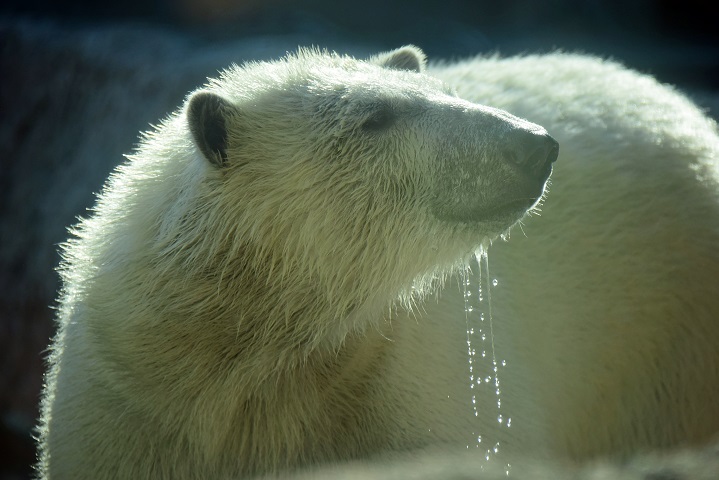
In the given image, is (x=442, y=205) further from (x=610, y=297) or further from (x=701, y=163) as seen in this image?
(x=701, y=163)

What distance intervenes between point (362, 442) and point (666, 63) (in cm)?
608

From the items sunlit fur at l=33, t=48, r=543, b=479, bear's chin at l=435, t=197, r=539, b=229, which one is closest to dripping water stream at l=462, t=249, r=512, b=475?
bear's chin at l=435, t=197, r=539, b=229

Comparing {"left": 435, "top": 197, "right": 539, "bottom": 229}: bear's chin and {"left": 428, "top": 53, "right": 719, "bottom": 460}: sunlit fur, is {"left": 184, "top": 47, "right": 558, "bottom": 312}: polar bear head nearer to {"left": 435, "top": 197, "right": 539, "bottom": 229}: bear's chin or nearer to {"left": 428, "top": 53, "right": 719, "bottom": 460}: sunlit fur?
{"left": 435, "top": 197, "right": 539, "bottom": 229}: bear's chin

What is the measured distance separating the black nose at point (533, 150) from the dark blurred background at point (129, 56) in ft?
11.6

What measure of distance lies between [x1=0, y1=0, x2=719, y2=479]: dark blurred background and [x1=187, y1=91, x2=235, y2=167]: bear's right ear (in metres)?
4.13

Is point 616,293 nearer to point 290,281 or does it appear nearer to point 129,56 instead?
point 290,281

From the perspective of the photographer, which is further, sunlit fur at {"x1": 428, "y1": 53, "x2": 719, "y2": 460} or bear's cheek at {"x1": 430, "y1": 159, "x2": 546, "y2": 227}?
sunlit fur at {"x1": 428, "y1": 53, "x2": 719, "y2": 460}

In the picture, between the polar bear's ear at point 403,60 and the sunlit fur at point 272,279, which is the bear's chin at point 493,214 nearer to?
the sunlit fur at point 272,279

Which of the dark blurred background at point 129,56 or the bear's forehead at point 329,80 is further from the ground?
the dark blurred background at point 129,56

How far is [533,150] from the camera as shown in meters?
2.98

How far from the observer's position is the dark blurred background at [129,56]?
24.2 feet

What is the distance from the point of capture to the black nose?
117 inches

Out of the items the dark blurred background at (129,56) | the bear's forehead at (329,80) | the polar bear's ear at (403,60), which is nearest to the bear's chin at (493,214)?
the bear's forehead at (329,80)

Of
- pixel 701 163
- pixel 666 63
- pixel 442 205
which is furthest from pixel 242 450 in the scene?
pixel 666 63
